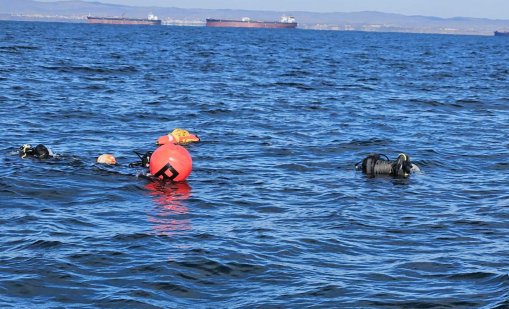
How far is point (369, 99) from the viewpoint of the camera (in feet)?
114

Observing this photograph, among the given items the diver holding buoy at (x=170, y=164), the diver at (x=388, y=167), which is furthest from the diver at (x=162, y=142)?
the diver at (x=388, y=167)

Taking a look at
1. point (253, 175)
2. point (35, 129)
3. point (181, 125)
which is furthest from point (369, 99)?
point (253, 175)

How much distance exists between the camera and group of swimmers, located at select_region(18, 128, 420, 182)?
16312 mm

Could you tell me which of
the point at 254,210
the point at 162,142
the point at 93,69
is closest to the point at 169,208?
the point at 254,210

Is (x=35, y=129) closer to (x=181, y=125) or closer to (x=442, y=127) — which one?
(x=181, y=125)

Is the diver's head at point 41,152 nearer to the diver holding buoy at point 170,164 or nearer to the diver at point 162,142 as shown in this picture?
the diver at point 162,142

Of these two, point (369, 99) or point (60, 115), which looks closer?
point (60, 115)

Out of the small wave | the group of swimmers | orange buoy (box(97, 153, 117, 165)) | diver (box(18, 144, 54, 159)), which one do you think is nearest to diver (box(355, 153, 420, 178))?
the group of swimmers

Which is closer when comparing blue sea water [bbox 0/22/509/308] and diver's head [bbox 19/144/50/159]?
blue sea water [bbox 0/22/509/308]

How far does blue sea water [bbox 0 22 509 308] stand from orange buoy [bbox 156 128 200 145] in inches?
8.8

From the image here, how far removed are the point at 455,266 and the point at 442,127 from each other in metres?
15.5

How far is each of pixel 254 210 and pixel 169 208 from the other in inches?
51.1

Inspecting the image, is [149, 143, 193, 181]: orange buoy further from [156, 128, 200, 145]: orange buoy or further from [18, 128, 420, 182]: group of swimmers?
[156, 128, 200, 145]: orange buoy

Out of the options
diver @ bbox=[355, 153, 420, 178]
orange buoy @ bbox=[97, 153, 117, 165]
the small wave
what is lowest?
the small wave
